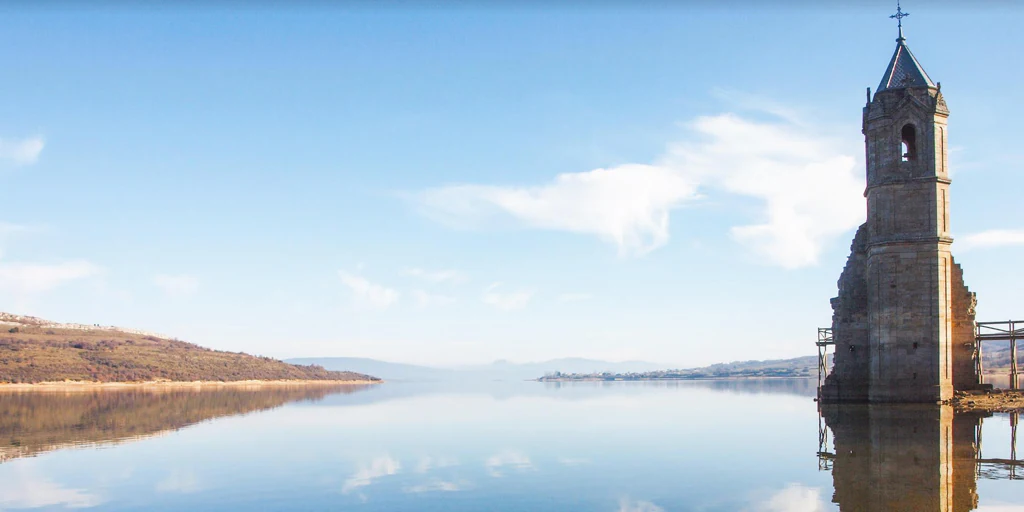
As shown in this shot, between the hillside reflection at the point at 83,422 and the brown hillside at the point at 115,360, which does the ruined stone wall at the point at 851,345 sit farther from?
the brown hillside at the point at 115,360

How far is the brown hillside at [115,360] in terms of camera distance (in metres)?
97.1

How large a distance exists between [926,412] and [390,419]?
90.3 feet

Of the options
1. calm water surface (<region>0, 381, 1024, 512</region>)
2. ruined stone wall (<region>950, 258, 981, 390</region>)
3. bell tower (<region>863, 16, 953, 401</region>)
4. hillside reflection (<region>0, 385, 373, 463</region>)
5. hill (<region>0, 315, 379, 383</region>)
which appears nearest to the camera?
calm water surface (<region>0, 381, 1024, 512</region>)

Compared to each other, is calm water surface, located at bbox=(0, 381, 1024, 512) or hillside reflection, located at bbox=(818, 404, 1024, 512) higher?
hillside reflection, located at bbox=(818, 404, 1024, 512)

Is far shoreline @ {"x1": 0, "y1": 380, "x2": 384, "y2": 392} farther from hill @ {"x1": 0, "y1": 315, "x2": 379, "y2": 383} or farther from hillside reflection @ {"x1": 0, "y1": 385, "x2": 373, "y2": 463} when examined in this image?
hillside reflection @ {"x1": 0, "y1": 385, "x2": 373, "y2": 463}

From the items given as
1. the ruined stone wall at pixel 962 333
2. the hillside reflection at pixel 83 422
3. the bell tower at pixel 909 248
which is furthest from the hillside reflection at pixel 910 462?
the hillside reflection at pixel 83 422

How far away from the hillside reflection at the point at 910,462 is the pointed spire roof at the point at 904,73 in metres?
17.1

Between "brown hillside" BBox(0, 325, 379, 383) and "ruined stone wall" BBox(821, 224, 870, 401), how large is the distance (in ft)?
287

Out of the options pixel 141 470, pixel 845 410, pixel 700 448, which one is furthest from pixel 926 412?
pixel 141 470

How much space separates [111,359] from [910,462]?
375ft

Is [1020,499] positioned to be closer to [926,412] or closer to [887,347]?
[926,412]

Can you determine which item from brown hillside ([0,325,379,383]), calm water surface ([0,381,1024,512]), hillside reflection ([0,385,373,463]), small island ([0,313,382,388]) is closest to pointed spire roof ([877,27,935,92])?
calm water surface ([0,381,1024,512])

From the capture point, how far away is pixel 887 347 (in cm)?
3847

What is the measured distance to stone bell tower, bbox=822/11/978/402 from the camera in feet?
124
